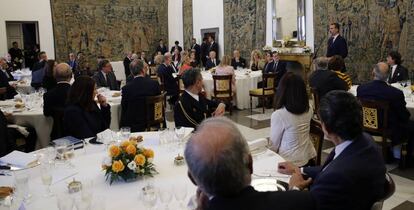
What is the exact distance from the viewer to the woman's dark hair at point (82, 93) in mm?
3547

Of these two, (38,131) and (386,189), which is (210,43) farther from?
(386,189)

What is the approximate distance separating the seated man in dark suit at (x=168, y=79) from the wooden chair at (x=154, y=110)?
3.36 m

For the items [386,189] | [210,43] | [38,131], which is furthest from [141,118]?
[210,43]

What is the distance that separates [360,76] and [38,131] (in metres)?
7.48

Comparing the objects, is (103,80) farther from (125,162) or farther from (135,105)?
(125,162)

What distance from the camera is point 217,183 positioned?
1.26 metres

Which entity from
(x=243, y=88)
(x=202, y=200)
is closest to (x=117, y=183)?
(x=202, y=200)

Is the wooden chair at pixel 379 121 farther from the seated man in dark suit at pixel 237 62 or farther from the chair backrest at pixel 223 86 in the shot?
the seated man in dark suit at pixel 237 62

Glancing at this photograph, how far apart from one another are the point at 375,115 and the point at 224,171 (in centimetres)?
367

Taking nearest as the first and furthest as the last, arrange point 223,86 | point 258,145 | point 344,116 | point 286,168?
point 344,116
point 286,168
point 258,145
point 223,86

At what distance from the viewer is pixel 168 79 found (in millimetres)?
8562

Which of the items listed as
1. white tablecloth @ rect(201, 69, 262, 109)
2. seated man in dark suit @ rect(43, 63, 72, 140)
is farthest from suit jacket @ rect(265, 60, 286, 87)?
seated man in dark suit @ rect(43, 63, 72, 140)

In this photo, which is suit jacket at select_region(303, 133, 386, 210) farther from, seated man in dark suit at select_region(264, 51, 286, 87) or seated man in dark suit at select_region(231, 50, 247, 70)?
seated man in dark suit at select_region(231, 50, 247, 70)

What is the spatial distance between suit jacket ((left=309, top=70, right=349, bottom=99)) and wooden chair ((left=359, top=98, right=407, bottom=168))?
948mm
